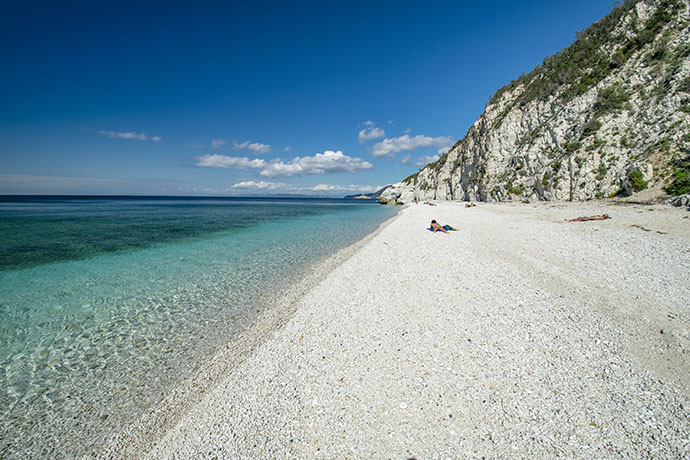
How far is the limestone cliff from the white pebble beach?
2196 centimetres

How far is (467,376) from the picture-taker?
3959mm

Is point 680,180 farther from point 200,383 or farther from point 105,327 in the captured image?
point 105,327

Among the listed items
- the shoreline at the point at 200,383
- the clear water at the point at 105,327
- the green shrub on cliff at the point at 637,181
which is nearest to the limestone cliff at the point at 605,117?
the green shrub on cliff at the point at 637,181

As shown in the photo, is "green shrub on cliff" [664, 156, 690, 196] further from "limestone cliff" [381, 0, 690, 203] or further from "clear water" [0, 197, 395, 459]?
"clear water" [0, 197, 395, 459]

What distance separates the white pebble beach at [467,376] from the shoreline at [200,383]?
168mm

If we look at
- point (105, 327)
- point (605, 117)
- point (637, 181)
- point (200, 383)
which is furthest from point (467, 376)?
point (605, 117)

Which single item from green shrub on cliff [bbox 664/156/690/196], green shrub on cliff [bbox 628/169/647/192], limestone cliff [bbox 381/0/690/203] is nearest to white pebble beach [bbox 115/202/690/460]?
green shrub on cliff [bbox 664/156/690/196]

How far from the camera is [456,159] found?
214 feet

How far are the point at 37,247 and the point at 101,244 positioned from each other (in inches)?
126

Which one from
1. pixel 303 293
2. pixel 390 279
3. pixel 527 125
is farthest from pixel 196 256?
pixel 527 125

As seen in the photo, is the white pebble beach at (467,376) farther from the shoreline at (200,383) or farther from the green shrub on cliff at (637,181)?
the green shrub on cliff at (637,181)

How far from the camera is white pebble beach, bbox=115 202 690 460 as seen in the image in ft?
9.77

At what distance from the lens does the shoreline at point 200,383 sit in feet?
11.7

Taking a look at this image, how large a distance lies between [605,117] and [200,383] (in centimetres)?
3883
